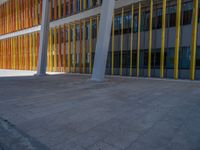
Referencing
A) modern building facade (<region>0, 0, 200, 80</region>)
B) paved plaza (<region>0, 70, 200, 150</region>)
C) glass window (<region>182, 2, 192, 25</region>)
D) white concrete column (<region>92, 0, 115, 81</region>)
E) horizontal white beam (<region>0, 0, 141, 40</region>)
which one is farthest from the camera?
horizontal white beam (<region>0, 0, 141, 40</region>)

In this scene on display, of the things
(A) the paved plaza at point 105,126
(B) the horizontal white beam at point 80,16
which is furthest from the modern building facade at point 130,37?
(A) the paved plaza at point 105,126

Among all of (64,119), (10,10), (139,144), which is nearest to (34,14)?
(10,10)

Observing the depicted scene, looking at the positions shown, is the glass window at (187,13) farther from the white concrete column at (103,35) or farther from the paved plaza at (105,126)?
the paved plaza at (105,126)

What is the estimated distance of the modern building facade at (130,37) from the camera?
46.2ft

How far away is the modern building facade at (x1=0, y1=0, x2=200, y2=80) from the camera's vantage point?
14086 millimetres

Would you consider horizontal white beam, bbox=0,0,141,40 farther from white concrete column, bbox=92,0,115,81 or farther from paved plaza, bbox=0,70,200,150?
paved plaza, bbox=0,70,200,150

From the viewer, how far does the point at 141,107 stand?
5.47m

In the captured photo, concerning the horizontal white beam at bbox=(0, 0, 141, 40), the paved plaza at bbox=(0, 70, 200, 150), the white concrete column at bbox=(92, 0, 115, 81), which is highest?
the horizontal white beam at bbox=(0, 0, 141, 40)

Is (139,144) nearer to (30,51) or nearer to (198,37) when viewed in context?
(198,37)

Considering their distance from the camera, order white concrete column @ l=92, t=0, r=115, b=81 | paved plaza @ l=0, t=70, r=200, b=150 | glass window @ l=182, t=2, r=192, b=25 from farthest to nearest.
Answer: glass window @ l=182, t=2, r=192, b=25 → white concrete column @ l=92, t=0, r=115, b=81 → paved plaza @ l=0, t=70, r=200, b=150

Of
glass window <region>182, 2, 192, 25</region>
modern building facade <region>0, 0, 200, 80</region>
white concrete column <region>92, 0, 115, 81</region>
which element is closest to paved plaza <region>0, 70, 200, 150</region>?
white concrete column <region>92, 0, 115, 81</region>

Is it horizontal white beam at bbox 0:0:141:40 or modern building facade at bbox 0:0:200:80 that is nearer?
modern building facade at bbox 0:0:200:80

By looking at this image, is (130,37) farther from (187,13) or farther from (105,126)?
(105,126)

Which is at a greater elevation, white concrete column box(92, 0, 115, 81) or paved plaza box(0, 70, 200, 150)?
white concrete column box(92, 0, 115, 81)
